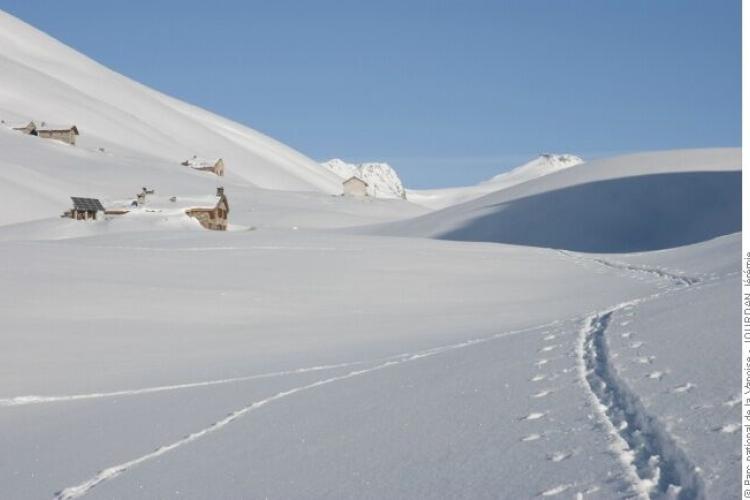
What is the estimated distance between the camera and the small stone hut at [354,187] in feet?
417

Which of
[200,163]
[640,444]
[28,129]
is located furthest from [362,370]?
[200,163]

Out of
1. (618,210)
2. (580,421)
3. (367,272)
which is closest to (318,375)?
(580,421)

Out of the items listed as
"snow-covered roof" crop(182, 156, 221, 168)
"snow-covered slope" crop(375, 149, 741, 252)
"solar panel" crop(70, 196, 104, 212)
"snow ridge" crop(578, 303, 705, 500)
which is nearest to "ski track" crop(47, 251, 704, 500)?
"snow ridge" crop(578, 303, 705, 500)

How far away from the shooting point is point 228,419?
477 inches

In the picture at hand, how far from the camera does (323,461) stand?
9367mm

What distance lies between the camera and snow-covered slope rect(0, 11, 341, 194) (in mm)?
144938

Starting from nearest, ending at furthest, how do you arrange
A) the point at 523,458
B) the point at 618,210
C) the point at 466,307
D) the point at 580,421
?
the point at 523,458 < the point at 580,421 < the point at 466,307 < the point at 618,210

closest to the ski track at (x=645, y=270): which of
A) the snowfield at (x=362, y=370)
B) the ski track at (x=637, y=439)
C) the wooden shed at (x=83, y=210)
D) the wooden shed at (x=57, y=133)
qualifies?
the snowfield at (x=362, y=370)

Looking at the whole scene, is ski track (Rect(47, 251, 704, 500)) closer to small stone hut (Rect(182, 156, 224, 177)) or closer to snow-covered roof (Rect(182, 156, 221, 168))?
small stone hut (Rect(182, 156, 224, 177))

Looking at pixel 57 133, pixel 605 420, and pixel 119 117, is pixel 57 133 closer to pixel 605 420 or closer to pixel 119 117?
pixel 119 117

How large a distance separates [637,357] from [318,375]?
204 inches

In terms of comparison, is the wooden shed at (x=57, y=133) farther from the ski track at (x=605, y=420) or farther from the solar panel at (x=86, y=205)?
the ski track at (x=605, y=420)

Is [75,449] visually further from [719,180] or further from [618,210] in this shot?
[719,180]

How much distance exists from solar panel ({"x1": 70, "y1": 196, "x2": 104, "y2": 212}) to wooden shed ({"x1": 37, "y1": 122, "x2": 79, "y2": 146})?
59171 mm
